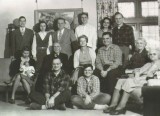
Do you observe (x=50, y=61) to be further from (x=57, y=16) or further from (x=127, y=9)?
(x=127, y=9)

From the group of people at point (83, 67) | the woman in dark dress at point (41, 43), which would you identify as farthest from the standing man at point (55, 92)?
the woman in dark dress at point (41, 43)

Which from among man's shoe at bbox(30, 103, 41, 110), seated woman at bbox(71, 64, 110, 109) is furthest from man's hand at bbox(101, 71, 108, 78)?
man's shoe at bbox(30, 103, 41, 110)

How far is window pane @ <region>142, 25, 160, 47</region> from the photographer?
6109mm

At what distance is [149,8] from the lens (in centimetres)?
629

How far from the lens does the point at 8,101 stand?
5.12 m

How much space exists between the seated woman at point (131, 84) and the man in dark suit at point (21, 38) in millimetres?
2189

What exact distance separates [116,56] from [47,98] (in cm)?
120

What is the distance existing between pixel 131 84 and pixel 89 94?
2.11 feet

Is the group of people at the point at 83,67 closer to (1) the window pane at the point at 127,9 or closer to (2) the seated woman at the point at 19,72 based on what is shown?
(2) the seated woman at the point at 19,72

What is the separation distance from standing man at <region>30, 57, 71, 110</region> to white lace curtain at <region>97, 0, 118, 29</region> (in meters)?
1.96

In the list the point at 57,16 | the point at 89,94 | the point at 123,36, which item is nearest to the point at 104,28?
the point at 123,36

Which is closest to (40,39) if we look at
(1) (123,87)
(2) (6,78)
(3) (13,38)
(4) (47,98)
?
(3) (13,38)

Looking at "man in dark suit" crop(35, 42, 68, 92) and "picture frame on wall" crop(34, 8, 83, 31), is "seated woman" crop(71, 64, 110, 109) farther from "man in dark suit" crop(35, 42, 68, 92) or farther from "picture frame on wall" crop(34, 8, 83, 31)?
"picture frame on wall" crop(34, 8, 83, 31)

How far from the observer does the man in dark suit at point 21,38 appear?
19.1 ft
